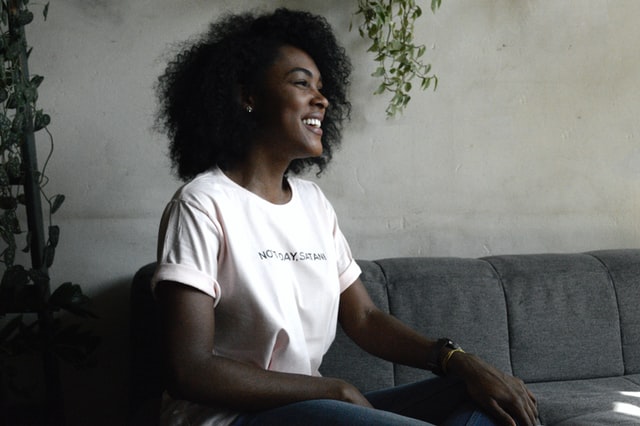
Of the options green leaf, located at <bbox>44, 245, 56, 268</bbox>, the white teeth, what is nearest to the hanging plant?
the white teeth

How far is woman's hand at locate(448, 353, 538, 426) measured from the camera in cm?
147

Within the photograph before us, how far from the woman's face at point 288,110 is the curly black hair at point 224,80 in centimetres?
3

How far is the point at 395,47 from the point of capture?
96.9 inches

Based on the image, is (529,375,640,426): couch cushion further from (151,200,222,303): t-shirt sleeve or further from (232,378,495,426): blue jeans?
(151,200,222,303): t-shirt sleeve

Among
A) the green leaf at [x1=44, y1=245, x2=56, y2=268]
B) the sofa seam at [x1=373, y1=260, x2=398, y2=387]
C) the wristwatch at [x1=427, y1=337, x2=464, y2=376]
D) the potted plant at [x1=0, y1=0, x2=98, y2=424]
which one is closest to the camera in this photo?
the wristwatch at [x1=427, y1=337, x2=464, y2=376]

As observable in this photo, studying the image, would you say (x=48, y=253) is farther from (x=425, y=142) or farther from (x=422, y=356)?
(x=425, y=142)

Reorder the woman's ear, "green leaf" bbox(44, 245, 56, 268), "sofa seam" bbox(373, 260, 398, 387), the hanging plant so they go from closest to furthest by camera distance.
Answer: the woman's ear, "green leaf" bbox(44, 245, 56, 268), "sofa seam" bbox(373, 260, 398, 387), the hanging plant

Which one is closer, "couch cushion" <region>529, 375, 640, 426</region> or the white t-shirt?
the white t-shirt

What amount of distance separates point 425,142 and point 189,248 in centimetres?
133

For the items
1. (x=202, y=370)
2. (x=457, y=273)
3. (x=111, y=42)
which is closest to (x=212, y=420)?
(x=202, y=370)

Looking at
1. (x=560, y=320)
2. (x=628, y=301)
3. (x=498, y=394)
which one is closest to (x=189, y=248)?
(x=498, y=394)

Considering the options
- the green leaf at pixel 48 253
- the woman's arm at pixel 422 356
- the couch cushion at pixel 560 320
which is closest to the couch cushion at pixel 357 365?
the woman's arm at pixel 422 356

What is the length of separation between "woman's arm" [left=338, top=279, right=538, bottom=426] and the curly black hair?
47 centimetres

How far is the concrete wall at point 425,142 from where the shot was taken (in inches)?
92.1
